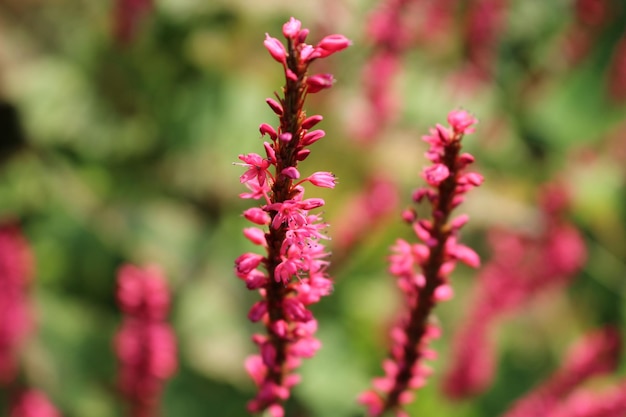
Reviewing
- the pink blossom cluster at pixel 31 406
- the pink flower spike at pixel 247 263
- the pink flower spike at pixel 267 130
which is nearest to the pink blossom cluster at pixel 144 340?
the pink blossom cluster at pixel 31 406

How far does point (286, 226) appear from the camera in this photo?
832mm

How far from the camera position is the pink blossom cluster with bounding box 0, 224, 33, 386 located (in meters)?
1.74

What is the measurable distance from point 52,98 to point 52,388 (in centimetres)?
101

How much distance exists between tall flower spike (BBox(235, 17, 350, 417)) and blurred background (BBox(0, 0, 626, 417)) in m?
0.98

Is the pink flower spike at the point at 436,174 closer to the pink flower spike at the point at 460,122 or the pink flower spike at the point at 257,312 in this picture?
the pink flower spike at the point at 460,122

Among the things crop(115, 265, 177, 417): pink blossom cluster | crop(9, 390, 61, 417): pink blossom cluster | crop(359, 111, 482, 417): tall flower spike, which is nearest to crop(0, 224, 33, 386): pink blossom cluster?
crop(9, 390, 61, 417): pink blossom cluster

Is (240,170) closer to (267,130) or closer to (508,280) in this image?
(508,280)

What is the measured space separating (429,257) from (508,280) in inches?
40.5

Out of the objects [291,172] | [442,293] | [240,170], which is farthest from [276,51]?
[240,170]

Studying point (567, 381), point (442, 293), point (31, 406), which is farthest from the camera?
point (31, 406)

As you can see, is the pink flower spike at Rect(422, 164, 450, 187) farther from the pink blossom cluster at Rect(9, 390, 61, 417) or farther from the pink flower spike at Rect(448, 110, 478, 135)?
the pink blossom cluster at Rect(9, 390, 61, 417)

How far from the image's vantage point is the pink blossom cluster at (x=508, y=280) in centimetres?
182

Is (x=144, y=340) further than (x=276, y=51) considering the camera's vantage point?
Yes

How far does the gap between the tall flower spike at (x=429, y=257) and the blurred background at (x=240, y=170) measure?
0.89m
